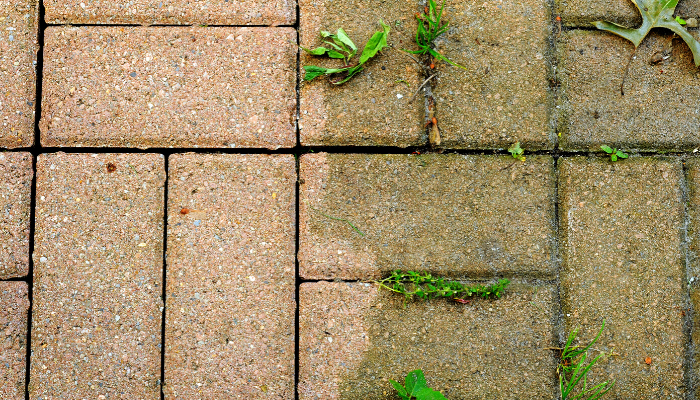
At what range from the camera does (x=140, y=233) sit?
202 cm

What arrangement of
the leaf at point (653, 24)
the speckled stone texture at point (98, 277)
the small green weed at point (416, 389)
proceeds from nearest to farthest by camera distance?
the small green weed at point (416, 389) < the speckled stone texture at point (98, 277) < the leaf at point (653, 24)

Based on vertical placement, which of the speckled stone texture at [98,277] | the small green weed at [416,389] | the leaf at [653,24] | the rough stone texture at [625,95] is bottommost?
the small green weed at [416,389]

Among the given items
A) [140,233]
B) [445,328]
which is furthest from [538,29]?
[140,233]

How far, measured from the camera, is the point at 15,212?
202cm

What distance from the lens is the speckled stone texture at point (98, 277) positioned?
199cm

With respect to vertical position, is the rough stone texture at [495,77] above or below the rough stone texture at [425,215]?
above

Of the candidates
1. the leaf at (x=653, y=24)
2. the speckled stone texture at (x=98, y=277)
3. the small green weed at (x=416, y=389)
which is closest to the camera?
the small green weed at (x=416, y=389)

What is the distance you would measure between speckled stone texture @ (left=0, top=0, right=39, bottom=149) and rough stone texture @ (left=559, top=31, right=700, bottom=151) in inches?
85.3

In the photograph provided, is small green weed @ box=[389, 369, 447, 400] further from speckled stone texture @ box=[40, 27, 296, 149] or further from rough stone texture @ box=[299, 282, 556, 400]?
speckled stone texture @ box=[40, 27, 296, 149]

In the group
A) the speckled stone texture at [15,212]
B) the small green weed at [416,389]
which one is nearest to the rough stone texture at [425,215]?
the small green weed at [416,389]

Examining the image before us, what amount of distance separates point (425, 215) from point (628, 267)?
0.84m

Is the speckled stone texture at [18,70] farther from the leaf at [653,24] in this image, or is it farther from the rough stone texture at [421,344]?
the leaf at [653,24]

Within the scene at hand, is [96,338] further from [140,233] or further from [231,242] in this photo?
[231,242]

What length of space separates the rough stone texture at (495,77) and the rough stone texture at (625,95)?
99mm
